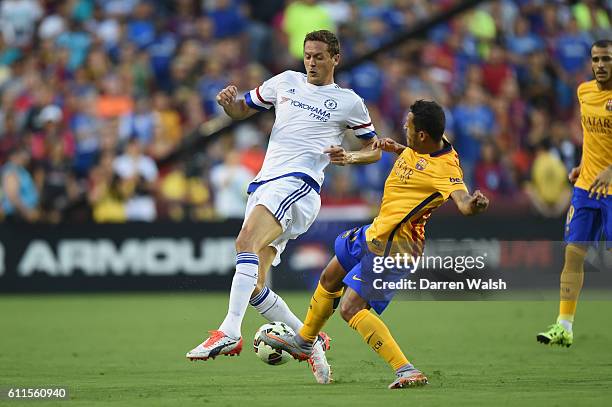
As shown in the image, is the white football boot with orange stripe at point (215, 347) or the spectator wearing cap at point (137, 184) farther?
the spectator wearing cap at point (137, 184)

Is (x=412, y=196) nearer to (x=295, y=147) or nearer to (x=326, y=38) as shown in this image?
(x=295, y=147)

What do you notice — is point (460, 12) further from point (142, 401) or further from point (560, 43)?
point (142, 401)

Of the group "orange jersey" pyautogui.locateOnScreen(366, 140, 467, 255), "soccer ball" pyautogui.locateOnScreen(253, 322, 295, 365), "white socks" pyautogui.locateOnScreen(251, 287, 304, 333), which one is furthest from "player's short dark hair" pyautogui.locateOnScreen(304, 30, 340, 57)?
"soccer ball" pyautogui.locateOnScreen(253, 322, 295, 365)

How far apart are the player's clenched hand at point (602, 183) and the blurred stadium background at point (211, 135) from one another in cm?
297

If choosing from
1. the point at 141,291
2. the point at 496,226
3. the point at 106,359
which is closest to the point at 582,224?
the point at 106,359

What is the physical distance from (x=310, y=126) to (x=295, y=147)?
21 centimetres

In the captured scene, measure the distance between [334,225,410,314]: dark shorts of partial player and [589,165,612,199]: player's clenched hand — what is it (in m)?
2.31

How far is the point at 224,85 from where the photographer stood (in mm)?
18875

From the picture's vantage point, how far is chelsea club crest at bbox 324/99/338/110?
9.65 m

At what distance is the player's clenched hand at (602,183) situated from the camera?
999cm

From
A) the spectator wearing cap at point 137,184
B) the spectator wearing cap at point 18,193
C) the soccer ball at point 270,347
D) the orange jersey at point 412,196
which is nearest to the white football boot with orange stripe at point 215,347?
the soccer ball at point 270,347

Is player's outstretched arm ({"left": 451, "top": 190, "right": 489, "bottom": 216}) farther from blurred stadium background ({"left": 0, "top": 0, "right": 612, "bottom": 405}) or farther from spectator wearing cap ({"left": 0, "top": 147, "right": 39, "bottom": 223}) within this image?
spectator wearing cap ({"left": 0, "top": 147, "right": 39, "bottom": 223})

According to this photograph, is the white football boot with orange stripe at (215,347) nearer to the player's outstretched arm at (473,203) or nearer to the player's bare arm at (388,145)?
the player's bare arm at (388,145)

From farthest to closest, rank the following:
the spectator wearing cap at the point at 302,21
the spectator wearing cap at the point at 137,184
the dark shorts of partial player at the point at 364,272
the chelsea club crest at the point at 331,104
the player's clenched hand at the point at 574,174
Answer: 1. the spectator wearing cap at the point at 302,21
2. the spectator wearing cap at the point at 137,184
3. the player's clenched hand at the point at 574,174
4. the chelsea club crest at the point at 331,104
5. the dark shorts of partial player at the point at 364,272
